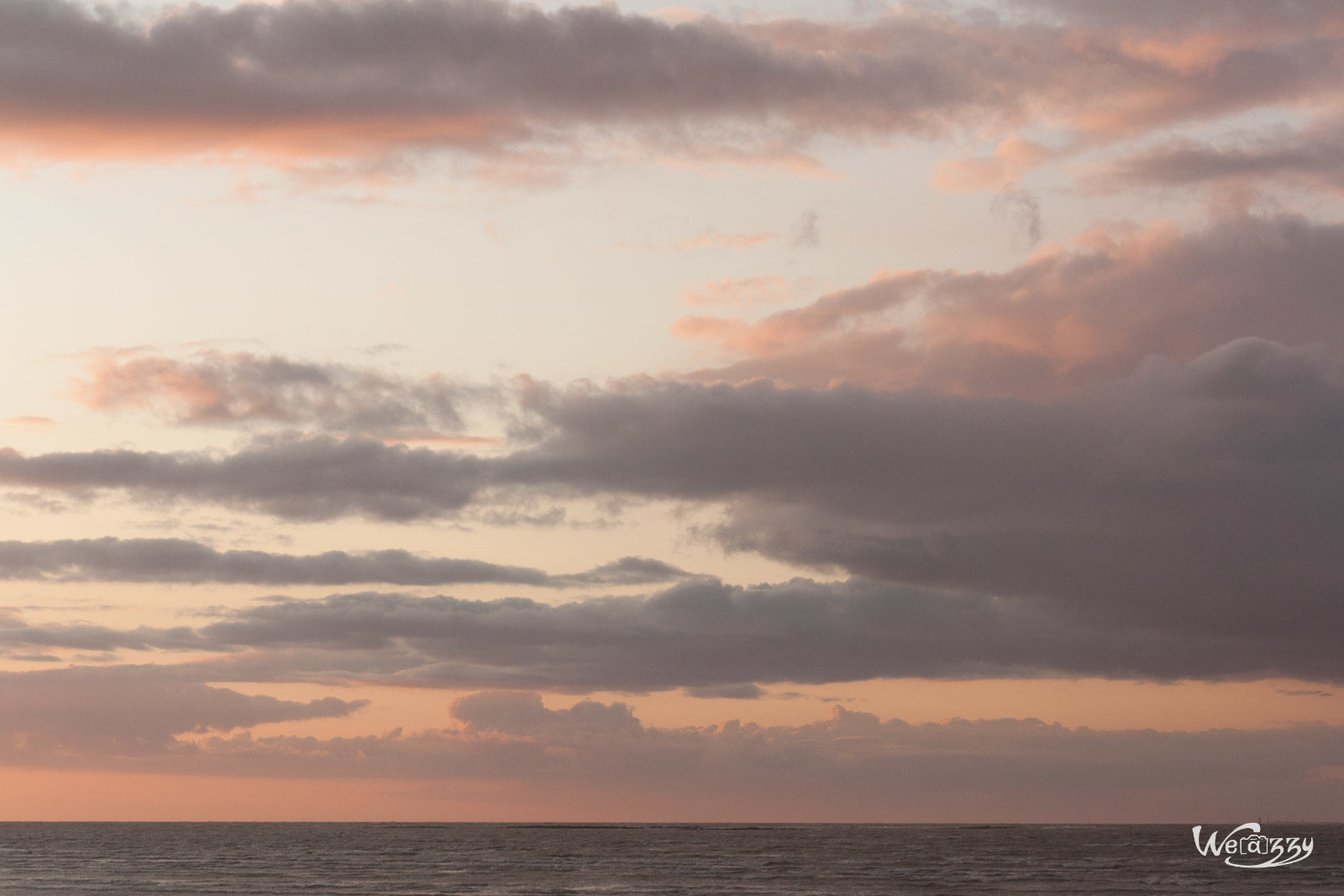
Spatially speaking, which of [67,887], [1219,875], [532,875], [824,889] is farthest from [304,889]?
[1219,875]

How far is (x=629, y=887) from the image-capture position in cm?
16350

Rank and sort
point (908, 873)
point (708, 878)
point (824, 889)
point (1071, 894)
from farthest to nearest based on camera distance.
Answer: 1. point (908, 873)
2. point (708, 878)
3. point (824, 889)
4. point (1071, 894)

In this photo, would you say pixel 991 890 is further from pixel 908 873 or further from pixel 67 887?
pixel 67 887

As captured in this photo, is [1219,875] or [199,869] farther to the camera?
[199,869]

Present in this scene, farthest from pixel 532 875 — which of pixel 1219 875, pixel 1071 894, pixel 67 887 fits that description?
pixel 1219 875

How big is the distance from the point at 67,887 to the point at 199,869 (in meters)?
43.4

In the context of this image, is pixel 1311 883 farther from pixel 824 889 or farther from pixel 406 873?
pixel 406 873

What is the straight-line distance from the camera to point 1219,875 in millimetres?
185625

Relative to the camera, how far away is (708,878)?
599ft

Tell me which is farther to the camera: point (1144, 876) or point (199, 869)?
point (199, 869)

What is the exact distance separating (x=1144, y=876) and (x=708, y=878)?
57.0 metres

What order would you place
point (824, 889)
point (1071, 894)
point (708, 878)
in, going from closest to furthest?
1. point (1071, 894)
2. point (824, 889)
3. point (708, 878)

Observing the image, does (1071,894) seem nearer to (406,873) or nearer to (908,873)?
(908,873)

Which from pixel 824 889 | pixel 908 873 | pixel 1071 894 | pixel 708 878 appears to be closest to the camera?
pixel 1071 894
